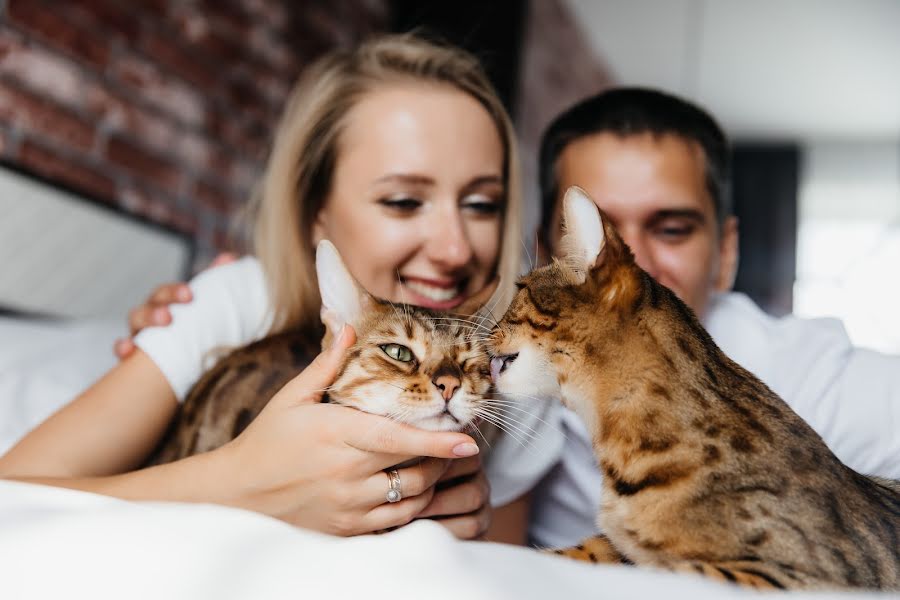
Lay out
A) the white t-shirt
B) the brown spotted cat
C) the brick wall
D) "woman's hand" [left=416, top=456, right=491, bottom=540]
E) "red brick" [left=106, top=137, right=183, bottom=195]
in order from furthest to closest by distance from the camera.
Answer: "red brick" [left=106, top=137, right=183, bottom=195], the brick wall, the white t-shirt, "woman's hand" [left=416, top=456, right=491, bottom=540], the brown spotted cat

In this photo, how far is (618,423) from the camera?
81 centimetres

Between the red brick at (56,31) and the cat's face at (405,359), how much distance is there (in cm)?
128

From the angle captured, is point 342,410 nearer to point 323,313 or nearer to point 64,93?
point 323,313

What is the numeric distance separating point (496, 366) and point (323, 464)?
26 cm

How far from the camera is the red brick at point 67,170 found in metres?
1.79

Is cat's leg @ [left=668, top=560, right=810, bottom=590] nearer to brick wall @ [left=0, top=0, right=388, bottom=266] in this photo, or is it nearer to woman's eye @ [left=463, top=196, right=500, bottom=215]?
woman's eye @ [left=463, top=196, right=500, bottom=215]

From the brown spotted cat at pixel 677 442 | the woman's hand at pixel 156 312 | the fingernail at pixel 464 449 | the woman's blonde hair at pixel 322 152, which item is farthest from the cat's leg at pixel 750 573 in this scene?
the woman's hand at pixel 156 312

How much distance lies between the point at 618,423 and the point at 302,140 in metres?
1.05

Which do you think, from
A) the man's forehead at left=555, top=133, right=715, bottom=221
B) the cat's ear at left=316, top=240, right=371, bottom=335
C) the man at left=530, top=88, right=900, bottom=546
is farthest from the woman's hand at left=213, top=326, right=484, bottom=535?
the man's forehead at left=555, top=133, right=715, bottom=221

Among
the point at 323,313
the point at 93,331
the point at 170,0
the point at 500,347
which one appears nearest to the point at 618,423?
the point at 500,347

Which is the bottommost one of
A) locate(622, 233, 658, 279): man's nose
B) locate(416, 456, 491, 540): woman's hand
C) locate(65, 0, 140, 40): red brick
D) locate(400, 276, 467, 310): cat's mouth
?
locate(416, 456, 491, 540): woman's hand

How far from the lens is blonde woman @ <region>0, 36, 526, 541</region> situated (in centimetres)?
92

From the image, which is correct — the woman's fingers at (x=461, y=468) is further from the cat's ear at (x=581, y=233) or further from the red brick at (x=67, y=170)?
the red brick at (x=67, y=170)

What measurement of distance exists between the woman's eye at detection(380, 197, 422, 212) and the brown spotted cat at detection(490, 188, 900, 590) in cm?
53
